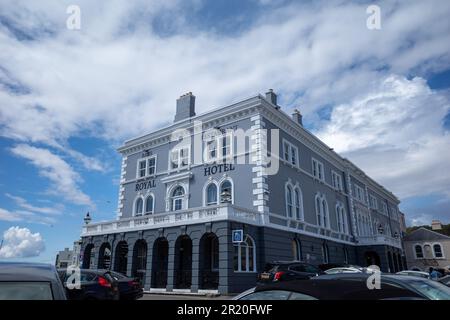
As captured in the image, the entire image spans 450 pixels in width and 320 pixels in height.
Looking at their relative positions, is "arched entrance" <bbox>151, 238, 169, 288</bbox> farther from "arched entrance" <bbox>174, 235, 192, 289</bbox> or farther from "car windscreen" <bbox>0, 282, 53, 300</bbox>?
"car windscreen" <bbox>0, 282, 53, 300</bbox>

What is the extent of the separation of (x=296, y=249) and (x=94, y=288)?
16.4 m

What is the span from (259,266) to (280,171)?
7033 millimetres

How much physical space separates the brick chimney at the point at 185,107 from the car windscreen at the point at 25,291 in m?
24.4

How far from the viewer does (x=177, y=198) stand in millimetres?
26297

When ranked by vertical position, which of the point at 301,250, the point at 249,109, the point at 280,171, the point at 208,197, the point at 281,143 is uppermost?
the point at 249,109

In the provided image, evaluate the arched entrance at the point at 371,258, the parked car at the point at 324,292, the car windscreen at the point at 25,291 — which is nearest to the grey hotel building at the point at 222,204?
the arched entrance at the point at 371,258

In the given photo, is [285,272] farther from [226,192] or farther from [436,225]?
[436,225]

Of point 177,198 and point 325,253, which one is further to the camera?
point 325,253

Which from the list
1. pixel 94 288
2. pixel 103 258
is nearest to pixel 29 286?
pixel 94 288

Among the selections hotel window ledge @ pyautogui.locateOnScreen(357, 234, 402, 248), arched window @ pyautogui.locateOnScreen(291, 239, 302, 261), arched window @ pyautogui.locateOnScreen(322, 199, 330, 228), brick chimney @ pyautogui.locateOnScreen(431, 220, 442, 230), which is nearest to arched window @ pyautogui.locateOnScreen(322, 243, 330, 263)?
arched window @ pyautogui.locateOnScreen(322, 199, 330, 228)

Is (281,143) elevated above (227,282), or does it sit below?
above

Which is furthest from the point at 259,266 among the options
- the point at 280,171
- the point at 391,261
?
the point at 391,261

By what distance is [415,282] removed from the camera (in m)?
5.62
